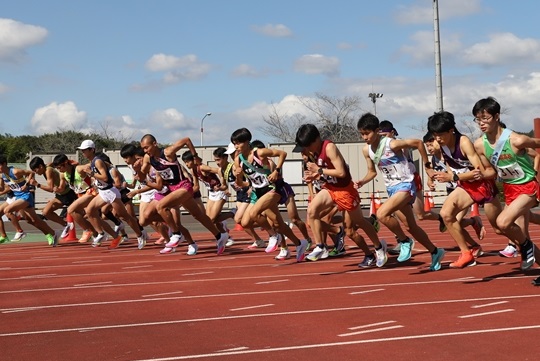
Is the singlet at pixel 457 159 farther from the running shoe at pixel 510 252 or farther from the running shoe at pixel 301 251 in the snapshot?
the running shoe at pixel 301 251

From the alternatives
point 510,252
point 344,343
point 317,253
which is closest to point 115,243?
point 317,253

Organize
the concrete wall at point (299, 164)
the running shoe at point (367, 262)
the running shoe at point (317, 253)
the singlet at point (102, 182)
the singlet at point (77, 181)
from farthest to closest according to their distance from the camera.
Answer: the concrete wall at point (299, 164), the singlet at point (77, 181), the singlet at point (102, 182), the running shoe at point (317, 253), the running shoe at point (367, 262)

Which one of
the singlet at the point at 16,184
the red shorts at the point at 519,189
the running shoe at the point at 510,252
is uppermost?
the red shorts at the point at 519,189

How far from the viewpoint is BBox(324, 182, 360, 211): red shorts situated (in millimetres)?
11281

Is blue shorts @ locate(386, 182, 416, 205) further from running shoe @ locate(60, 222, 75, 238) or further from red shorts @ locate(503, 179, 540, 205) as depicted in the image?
running shoe @ locate(60, 222, 75, 238)

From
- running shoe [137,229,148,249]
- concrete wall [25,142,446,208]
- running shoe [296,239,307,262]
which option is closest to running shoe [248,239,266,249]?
running shoe [137,229,148,249]

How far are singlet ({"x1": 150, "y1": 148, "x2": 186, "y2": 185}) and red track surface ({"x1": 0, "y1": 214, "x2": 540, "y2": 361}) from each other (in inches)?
63.3

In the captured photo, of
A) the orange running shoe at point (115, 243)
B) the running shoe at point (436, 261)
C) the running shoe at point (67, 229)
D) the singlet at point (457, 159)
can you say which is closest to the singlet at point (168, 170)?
the orange running shoe at point (115, 243)

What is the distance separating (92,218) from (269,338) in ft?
37.5

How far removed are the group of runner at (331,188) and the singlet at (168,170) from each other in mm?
16

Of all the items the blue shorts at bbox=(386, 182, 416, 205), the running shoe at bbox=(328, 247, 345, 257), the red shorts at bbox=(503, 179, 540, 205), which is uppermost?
the red shorts at bbox=(503, 179, 540, 205)

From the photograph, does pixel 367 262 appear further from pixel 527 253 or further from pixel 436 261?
pixel 527 253

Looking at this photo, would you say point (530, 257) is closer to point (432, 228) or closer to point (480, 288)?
point (480, 288)

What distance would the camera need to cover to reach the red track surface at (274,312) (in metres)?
6.57
